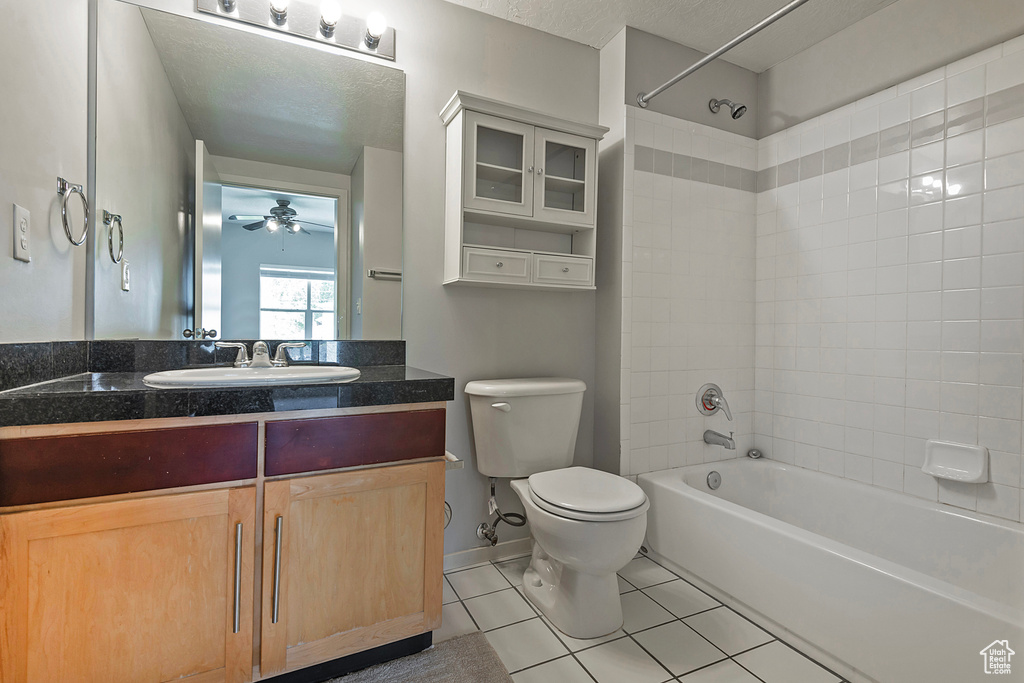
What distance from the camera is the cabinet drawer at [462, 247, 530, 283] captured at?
1.93 metres

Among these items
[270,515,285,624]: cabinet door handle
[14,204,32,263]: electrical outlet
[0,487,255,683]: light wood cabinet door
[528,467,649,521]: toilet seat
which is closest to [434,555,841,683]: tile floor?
[528,467,649,521]: toilet seat

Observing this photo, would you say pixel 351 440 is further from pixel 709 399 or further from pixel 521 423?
pixel 709 399

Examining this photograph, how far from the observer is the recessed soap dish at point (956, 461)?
1.72 meters

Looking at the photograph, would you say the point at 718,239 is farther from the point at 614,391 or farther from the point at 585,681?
the point at 585,681

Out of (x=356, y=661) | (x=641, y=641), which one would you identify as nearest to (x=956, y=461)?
(x=641, y=641)

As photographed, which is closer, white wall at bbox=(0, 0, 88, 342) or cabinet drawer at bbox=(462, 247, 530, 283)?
white wall at bbox=(0, 0, 88, 342)

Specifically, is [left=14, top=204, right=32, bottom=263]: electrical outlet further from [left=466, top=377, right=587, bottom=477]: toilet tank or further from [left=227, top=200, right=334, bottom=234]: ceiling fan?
[left=466, top=377, right=587, bottom=477]: toilet tank

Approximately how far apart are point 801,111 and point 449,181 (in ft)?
5.78

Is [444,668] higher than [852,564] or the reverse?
the reverse

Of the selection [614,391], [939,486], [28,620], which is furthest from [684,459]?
[28,620]

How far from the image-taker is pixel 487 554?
2145 mm

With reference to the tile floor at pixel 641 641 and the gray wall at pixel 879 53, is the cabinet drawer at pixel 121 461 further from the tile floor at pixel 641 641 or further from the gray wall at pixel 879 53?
the gray wall at pixel 879 53

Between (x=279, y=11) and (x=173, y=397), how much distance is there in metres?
1.45

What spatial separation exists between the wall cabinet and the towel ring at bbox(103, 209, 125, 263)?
1.09 m
